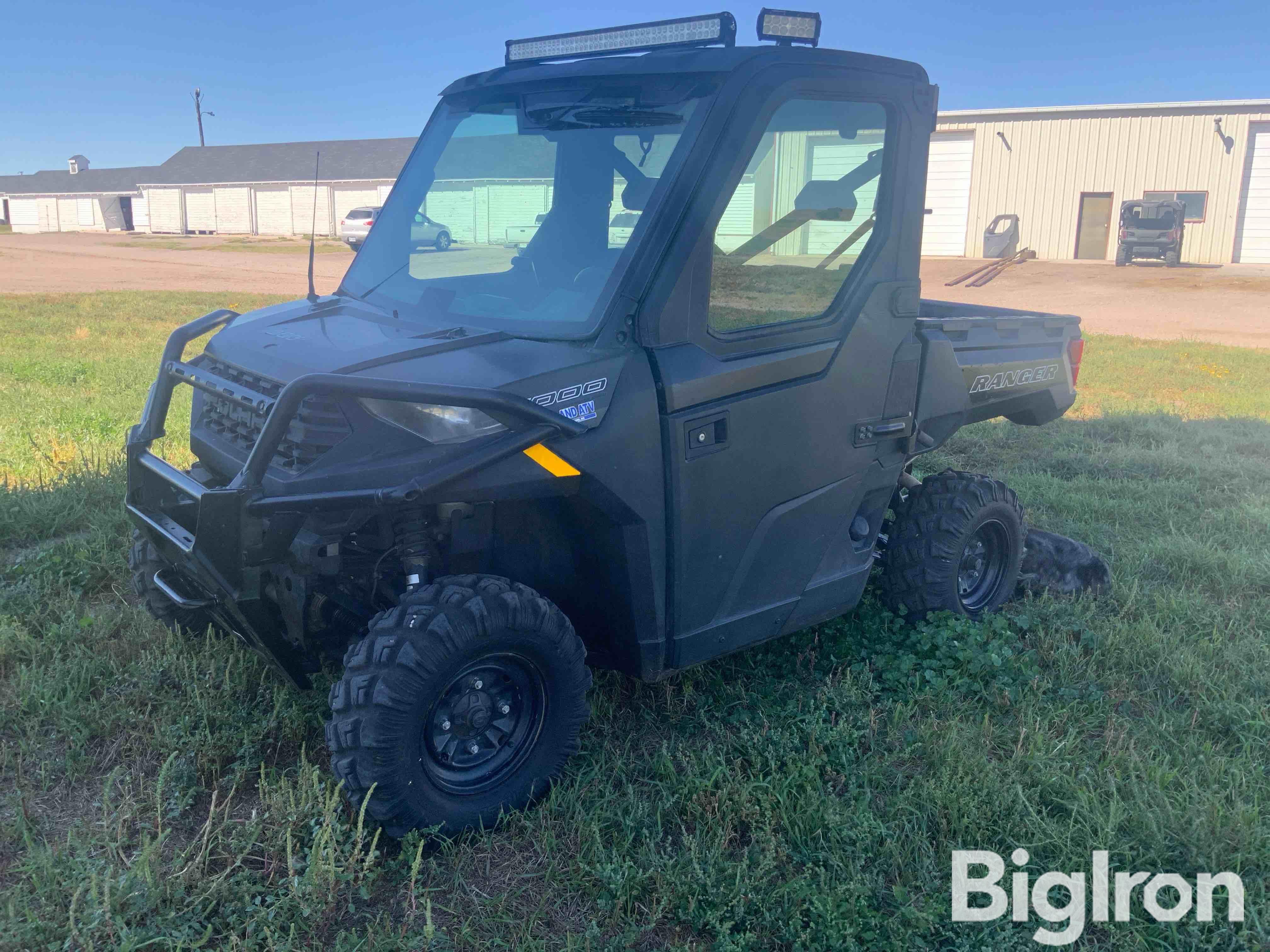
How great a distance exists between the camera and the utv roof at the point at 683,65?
11.5ft

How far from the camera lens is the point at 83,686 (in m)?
4.01

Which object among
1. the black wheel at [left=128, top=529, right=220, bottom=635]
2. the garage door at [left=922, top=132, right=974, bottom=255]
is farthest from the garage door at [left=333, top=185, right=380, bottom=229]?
the black wheel at [left=128, top=529, right=220, bottom=635]

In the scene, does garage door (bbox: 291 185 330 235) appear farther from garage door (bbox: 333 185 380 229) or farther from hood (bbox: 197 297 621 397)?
hood (bbox: 197 297 621 397)

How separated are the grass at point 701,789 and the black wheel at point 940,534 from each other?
0.18 m

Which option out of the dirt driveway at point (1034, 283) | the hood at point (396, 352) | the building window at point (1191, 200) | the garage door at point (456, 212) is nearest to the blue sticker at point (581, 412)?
the hood at point (396, 352)

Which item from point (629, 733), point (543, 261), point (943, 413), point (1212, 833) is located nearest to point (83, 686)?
point (629, 733)

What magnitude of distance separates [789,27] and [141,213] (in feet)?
235

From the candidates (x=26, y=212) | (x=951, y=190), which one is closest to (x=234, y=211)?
(x=26, y=212)

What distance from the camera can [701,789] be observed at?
137 inches

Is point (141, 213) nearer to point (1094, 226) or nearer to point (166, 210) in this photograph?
point (166, 210)

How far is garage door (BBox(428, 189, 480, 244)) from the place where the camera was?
13.0ft

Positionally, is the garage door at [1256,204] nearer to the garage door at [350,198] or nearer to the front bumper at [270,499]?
the front bumper at [270,499]

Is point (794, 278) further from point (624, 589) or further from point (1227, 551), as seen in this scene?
point (1227, 551)

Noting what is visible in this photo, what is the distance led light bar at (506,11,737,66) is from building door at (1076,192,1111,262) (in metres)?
32.3
